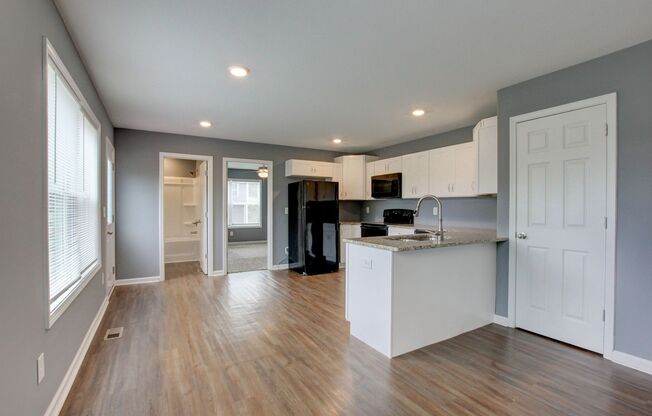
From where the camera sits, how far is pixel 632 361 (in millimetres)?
2283

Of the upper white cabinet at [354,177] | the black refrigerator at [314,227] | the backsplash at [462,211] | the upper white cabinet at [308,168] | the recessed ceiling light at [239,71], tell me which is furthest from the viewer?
the upper white cabinet at [354,177]

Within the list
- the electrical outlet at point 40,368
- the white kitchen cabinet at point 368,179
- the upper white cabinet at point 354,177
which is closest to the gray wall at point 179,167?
the upper white cabinet at point 354,177

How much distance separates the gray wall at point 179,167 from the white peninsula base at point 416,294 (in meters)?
5.53

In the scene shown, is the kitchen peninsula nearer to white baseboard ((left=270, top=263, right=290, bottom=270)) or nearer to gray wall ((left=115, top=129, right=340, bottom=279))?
white baseboard ((left=270, top=263, right=290, bottom=270))

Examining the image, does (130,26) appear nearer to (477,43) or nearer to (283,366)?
(477,43)

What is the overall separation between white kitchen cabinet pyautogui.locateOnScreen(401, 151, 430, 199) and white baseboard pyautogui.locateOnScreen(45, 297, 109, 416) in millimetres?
4485

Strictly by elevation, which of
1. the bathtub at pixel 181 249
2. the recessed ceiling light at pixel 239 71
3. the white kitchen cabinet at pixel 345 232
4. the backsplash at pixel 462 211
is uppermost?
the recessed ceiling light at pixel 239 71

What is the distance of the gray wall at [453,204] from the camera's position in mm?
4328

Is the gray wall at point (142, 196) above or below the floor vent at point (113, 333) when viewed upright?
above

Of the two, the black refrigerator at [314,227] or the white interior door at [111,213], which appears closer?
the white interior door at [111,213]

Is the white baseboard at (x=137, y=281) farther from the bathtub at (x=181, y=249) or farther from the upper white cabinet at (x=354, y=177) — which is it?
the upper white cabinet at (x=354, y=177)

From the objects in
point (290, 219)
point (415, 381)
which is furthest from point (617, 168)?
point (290, 219)

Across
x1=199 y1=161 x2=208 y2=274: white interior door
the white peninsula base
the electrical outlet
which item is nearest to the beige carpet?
x1=199 y1=161 x2=208 y2=274: white interior door

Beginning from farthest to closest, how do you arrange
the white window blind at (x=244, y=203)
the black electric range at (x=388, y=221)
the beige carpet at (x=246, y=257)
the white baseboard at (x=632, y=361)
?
the white window blind at (x=244, y=203)
the beige carpet at (x=246, y=257)
the black electric range at (x=388, y=221)
the white baseboard at (x=632, y=361)
